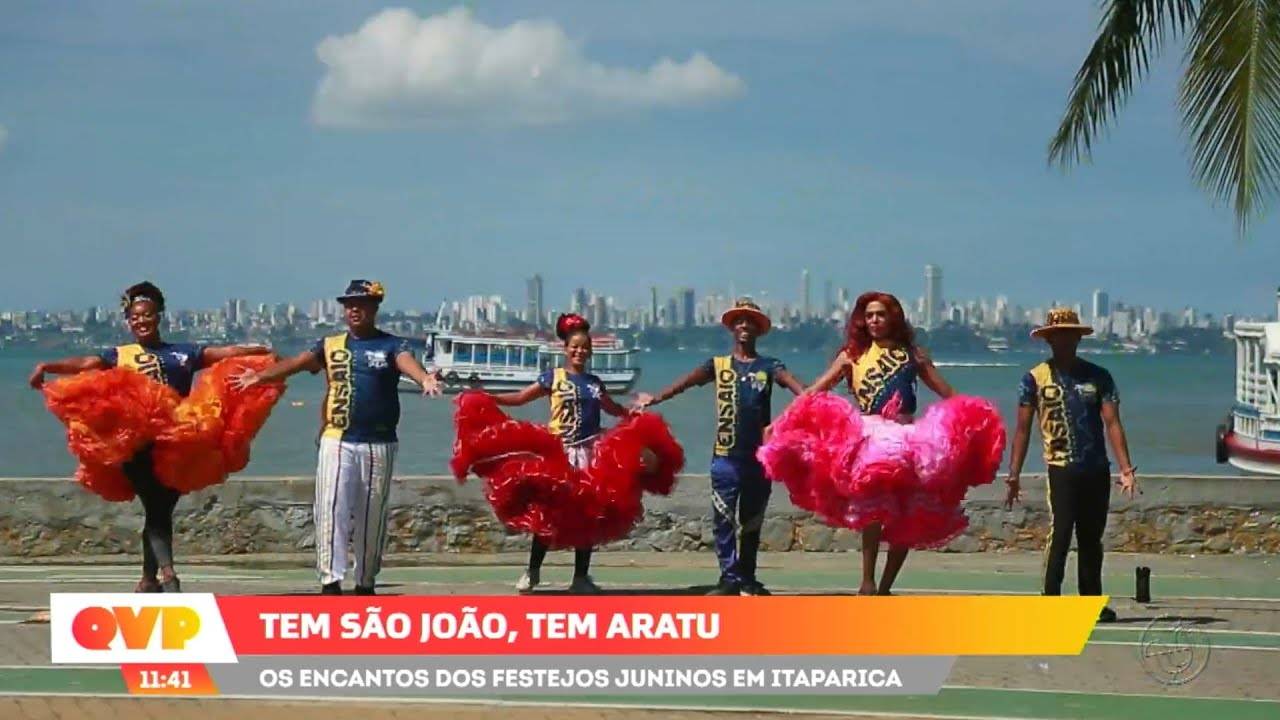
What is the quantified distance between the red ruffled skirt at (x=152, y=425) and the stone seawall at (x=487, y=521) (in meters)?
4.12

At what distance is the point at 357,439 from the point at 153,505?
132 cm

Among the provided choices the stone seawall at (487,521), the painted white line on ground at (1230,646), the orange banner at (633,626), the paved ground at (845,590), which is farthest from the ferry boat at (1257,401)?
the orange banner at (633,626)

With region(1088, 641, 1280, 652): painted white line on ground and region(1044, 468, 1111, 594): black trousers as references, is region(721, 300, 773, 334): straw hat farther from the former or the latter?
region(1088, 641, 1280, 652): painted white line on ground

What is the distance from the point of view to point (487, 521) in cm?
1625

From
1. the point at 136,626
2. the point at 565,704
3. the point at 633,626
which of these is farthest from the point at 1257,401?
the point at 136,626

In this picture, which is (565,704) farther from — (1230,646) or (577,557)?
(1230,646)

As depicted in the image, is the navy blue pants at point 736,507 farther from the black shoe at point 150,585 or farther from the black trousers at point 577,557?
the black shoe at point 150,585

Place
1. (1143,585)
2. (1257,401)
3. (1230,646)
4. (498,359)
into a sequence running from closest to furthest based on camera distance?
(1230,646) < (1143,585) < (1257,401) < (498,359)

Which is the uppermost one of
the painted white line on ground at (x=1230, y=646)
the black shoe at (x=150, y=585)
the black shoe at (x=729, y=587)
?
the black shoe at (x=150, y=585)

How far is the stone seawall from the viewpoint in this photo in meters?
16.0

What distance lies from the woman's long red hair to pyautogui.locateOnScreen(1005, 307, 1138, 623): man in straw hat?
2.50 ft

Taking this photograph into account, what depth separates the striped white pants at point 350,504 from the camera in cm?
1170

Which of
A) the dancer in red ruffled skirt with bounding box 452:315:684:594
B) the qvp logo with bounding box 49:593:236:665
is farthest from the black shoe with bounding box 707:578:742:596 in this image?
the qvp logo with bounding box 49:593:236:665

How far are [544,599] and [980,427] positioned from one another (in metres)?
3.00
